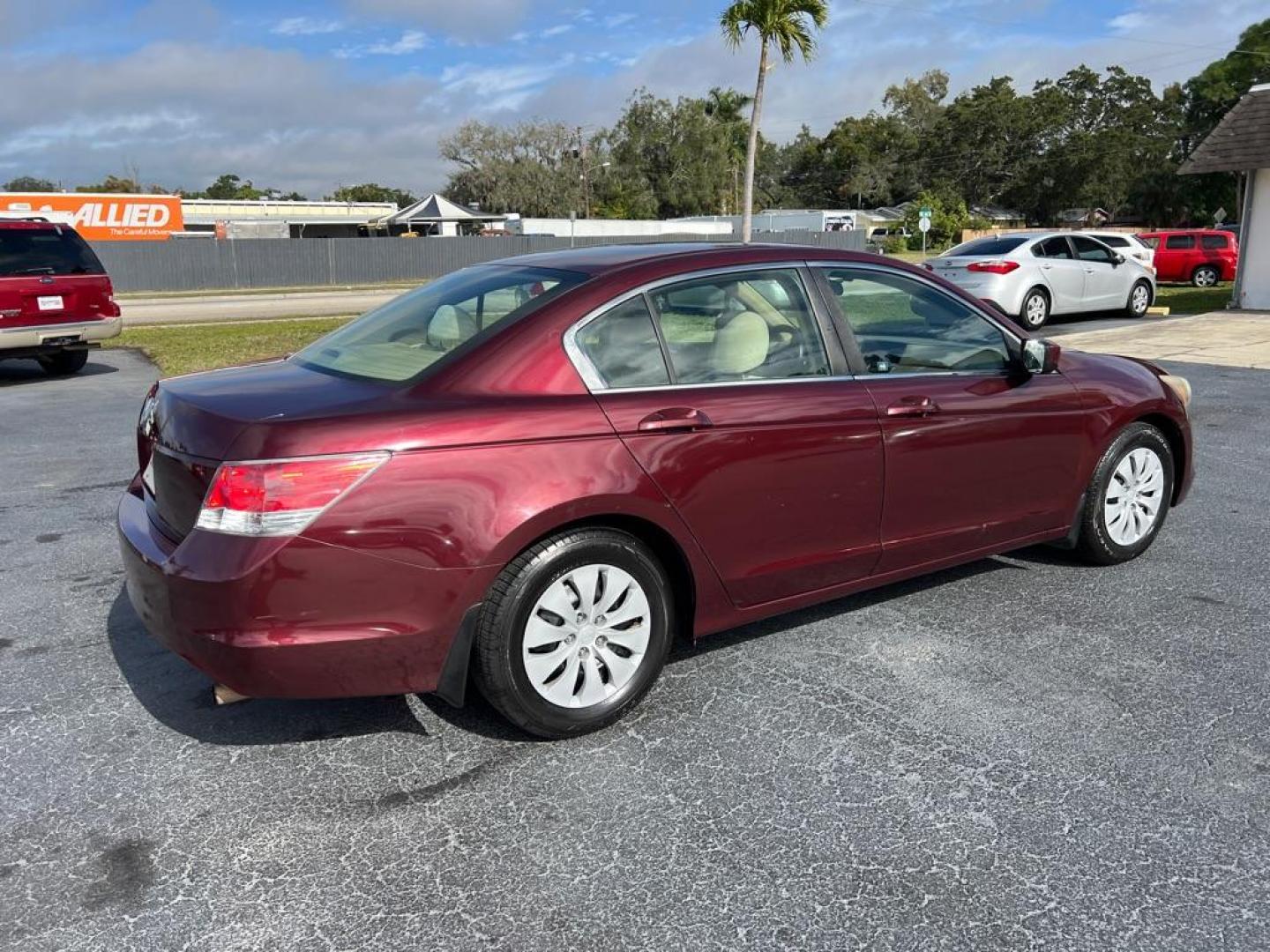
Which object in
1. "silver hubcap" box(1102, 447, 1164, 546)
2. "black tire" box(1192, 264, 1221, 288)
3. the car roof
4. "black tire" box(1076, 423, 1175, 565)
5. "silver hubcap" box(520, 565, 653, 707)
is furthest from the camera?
"black tire" box(1192, 264, 1221, 288)

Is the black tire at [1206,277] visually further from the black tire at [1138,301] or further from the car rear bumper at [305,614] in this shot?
the car rear bumper at [305,614]

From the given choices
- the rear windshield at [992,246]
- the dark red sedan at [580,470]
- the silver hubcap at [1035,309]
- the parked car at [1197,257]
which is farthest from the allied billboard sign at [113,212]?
the dark red sedan at [580,470]

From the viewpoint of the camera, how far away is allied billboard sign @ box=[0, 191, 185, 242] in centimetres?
4016

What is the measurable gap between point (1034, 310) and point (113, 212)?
128ft

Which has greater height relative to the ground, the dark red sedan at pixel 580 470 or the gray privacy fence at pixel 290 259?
the gray privacy fence at pixel 290 259

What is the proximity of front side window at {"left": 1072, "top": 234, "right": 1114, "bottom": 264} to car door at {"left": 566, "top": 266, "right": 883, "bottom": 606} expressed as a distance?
48.8 ft

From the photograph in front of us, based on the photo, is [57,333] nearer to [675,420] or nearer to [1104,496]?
[675,420]

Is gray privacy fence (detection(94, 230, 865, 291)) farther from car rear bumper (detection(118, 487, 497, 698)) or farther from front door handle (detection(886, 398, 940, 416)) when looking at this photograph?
car rear bumper (detection(118, 487, 497, 698))

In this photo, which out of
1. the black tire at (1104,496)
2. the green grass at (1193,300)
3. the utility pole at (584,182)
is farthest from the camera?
the utility pole at (584,182)

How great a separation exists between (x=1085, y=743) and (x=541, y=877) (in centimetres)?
184

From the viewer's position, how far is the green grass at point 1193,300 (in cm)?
2017

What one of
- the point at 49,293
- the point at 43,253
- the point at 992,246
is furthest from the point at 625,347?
the point at 992,246

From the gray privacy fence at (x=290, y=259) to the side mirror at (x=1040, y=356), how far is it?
2831 centimetres

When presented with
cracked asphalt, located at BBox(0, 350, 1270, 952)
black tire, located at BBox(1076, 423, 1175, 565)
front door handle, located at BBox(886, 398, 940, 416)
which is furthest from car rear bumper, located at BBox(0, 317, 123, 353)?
black tire, located at BBox(1076, 423, 1175, 565)
